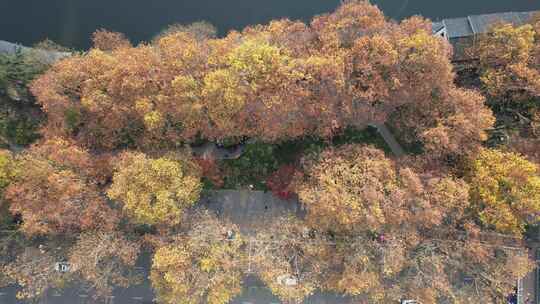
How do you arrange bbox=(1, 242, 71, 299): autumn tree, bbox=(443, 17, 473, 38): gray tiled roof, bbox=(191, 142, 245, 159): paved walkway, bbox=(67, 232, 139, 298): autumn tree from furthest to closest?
bbox=(191, 142, 245, 159): paved walkway
bbox=(443, 17, 473, 38): gray tiled roof
bbox=(1, 242, 71, 299): autumn tree
bbox=(67, 232, 139, 298): autumn tree

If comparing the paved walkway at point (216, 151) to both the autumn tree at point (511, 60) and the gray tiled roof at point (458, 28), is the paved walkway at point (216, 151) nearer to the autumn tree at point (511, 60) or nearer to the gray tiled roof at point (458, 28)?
the autumn tree at point (511, 60)

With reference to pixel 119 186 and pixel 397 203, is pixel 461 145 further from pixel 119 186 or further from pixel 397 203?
pixel 119 186

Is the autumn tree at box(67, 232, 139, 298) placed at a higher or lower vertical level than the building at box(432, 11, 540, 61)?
lower

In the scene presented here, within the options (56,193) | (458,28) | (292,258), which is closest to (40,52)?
(56,193)

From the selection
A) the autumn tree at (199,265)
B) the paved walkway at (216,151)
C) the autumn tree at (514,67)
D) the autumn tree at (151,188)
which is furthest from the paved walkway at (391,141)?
the autumn tree at (151,188)

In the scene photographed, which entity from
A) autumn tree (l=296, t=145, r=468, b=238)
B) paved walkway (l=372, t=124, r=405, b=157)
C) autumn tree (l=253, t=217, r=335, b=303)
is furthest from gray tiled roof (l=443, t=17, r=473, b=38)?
autumn tree (l=253, t=217, r=335, b=303)

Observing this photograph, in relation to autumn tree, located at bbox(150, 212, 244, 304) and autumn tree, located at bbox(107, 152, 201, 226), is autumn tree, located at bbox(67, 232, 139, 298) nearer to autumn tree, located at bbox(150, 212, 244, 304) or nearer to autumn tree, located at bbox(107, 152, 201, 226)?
autumn tree, located at bbox(107, 152, 201, 226)

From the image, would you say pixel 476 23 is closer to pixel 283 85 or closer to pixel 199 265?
pixel 283 85
